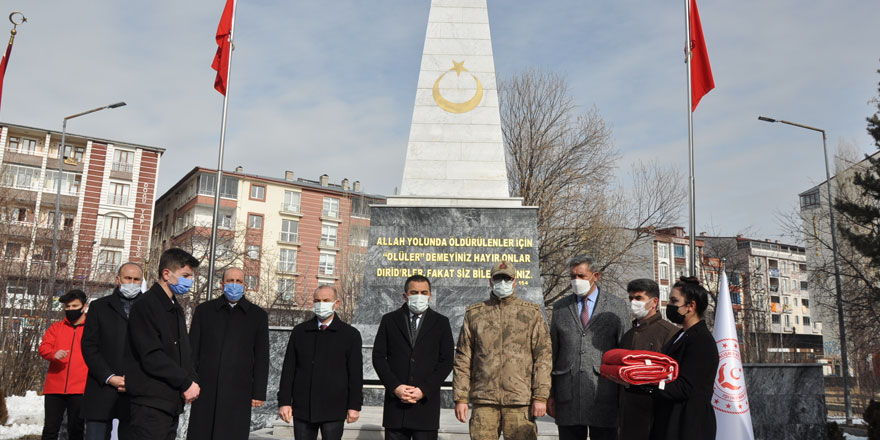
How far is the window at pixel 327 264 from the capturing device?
4872 cm

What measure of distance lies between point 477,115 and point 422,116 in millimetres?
1003

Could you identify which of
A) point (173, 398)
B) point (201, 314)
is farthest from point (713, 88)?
point (173, 398)

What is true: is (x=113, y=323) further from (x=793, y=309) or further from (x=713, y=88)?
(x=793, y=309)

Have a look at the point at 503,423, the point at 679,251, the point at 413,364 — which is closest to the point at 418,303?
the point at 413,364

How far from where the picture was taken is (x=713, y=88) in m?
11.1

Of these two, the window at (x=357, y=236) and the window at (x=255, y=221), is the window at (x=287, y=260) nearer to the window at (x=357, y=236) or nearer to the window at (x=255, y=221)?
the window at (x=255, y=221)

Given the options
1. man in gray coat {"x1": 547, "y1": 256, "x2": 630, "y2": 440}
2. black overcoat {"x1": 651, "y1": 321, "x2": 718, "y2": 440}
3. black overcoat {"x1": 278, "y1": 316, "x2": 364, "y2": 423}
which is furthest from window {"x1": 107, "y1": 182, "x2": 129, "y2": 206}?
black overcoat {"x1": 651, "y1": 321, "x2": 718, "y2": 440}

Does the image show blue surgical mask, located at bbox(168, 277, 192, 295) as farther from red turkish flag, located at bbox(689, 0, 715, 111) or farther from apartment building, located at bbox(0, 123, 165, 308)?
apartment building, located at bbox(0, 123, 165, 308)

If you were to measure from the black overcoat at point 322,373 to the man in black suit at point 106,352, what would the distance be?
1220 mm

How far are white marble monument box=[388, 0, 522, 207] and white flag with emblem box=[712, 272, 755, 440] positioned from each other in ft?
19.3

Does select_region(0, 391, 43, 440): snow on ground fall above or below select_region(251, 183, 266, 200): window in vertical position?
below

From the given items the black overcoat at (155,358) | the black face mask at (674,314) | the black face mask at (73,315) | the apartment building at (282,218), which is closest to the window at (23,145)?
the apartment building at (282,218)

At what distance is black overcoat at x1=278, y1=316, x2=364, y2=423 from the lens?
5.17 metres

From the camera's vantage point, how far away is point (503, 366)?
490 centimetres
